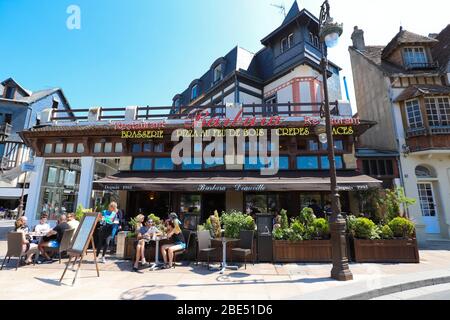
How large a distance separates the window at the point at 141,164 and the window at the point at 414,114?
13.9 metres

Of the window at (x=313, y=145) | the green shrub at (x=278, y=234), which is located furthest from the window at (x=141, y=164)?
the window at (x=313, y=145)

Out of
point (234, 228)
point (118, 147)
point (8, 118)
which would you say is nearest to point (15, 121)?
point (8, 118)

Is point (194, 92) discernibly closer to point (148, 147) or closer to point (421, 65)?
point (148, 147)

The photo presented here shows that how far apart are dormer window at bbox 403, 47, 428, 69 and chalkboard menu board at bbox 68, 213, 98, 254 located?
58.8 feet

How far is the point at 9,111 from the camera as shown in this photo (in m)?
28.1

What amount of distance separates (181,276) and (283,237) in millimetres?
3391

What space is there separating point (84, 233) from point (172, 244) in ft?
7.69

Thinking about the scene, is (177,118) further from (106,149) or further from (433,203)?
(433,203)

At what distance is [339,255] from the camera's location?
552 centimetres

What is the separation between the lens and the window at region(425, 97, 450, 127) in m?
12.6

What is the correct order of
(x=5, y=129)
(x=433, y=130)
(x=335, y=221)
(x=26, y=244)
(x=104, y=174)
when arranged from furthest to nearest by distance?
(x=5, y=129)
(x=104, y=174)
(x=433, y=130)
(x=26, y=244)
(x=335, y=221)

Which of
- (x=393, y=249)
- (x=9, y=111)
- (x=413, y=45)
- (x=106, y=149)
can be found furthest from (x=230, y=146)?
(x=9, y=111)

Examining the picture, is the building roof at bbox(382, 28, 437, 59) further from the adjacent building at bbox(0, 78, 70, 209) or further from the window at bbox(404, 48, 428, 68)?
the adjacent building at bbox(0, 78, 70, 209)

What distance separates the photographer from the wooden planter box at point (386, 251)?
7.28 meters
